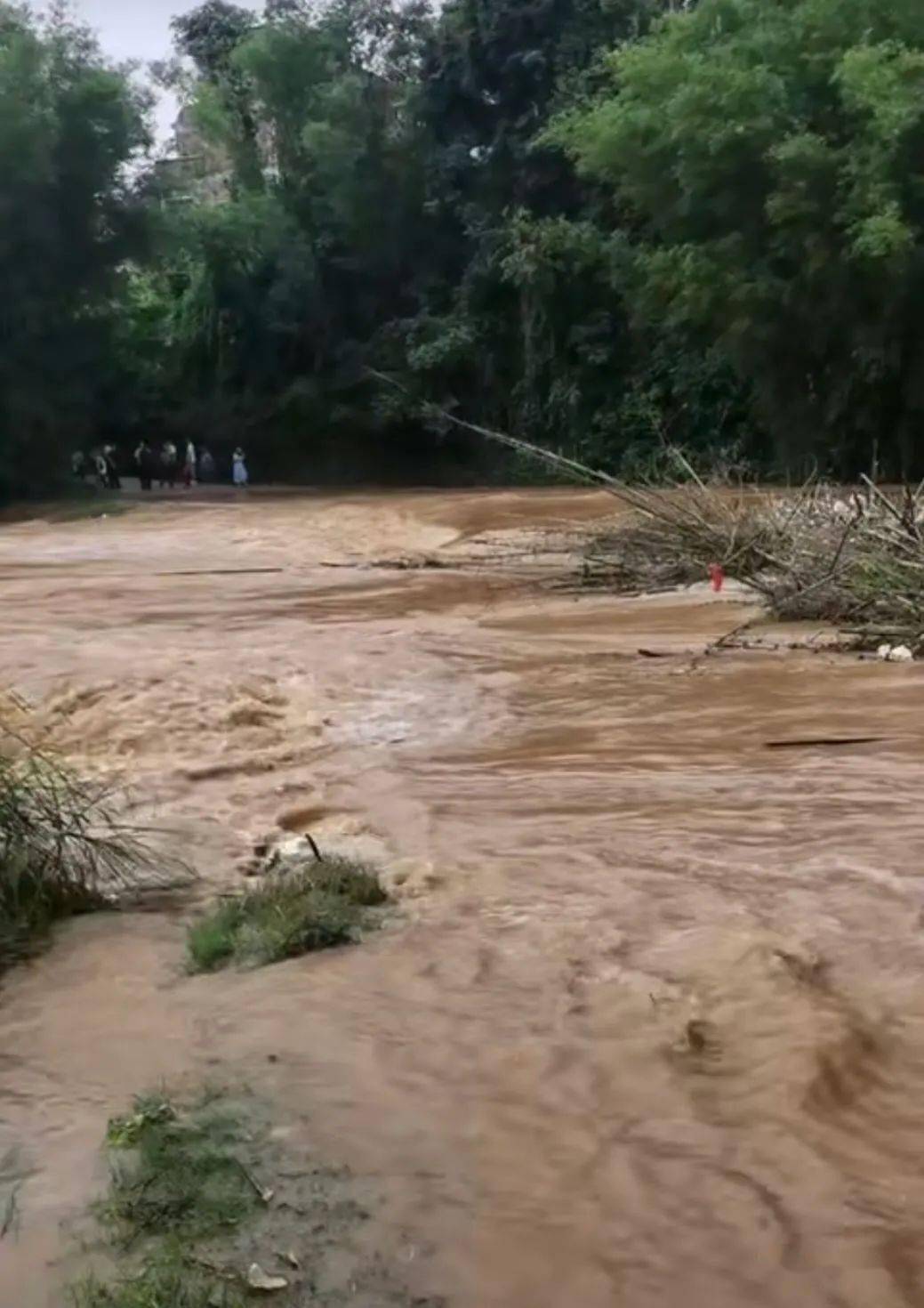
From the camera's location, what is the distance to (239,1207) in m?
3.58

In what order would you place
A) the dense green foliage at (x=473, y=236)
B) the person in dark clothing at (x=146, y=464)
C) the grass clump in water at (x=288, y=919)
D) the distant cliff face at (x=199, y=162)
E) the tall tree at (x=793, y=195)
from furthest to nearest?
the distant cliff face at (x=199, y=162) → the person in dark clothing at (x=146, y=464) → the dense green foliage at (x=473, y=236) → the tall tree at (x=793, y=195) → the grass clump in water at (x=288, y=919)

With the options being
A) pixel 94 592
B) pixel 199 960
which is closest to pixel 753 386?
pixel 94 592

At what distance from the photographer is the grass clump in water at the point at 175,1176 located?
139 inches

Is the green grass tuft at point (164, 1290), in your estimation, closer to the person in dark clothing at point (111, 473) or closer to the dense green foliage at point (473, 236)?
the dense green foliage at point (473, 236)

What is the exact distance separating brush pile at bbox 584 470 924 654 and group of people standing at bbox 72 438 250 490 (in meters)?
22.6

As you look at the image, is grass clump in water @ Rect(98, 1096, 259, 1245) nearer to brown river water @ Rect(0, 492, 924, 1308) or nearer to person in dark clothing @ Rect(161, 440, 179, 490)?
brown river water @ Rect(0, 492, 924, 1308)

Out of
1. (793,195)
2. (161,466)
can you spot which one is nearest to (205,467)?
(161,466)

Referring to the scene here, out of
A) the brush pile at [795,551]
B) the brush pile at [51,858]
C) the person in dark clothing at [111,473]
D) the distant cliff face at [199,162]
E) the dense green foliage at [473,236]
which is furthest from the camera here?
the distant cliff face at [199,162]

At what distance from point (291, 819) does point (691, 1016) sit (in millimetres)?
3047

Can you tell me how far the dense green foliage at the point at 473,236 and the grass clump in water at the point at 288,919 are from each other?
18.9 m

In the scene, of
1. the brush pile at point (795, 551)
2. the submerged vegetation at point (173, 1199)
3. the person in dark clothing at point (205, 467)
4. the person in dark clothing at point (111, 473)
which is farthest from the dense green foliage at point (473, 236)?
the submerged vegetation at point (173, 1199)

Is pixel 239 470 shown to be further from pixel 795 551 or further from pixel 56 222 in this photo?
pixel 795 551

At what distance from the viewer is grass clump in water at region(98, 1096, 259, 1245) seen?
3.54 meters

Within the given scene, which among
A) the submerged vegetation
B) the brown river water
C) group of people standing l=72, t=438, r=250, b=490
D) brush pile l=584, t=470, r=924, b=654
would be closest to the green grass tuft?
the submerged vegetation
